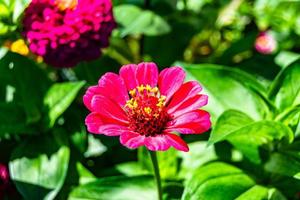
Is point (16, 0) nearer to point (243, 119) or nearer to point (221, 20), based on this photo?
point (243, 119)

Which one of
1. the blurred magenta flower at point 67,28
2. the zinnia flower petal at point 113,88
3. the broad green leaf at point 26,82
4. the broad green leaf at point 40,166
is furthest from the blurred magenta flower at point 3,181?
the zinnia flower petal at point 113,88

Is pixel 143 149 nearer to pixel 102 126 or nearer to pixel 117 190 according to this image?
pixel 117 190

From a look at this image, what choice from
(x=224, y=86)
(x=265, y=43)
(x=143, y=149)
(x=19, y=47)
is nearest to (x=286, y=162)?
(x=224, y=86)

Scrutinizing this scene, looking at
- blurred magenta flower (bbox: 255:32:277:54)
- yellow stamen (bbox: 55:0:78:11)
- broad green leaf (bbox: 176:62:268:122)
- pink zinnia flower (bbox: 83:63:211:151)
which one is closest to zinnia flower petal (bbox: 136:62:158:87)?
pink zinnia flower (bbox: 83:63:211:151)

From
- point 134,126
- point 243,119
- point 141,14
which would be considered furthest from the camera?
point 141,14

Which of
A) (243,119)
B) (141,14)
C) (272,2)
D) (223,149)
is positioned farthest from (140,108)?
(272,2)

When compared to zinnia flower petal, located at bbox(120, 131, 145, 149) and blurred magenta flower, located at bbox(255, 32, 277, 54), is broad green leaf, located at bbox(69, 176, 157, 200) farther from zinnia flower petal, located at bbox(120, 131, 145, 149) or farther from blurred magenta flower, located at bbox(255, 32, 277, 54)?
blurred magenta flower, located at bbox(255, 32, 277, 54)
